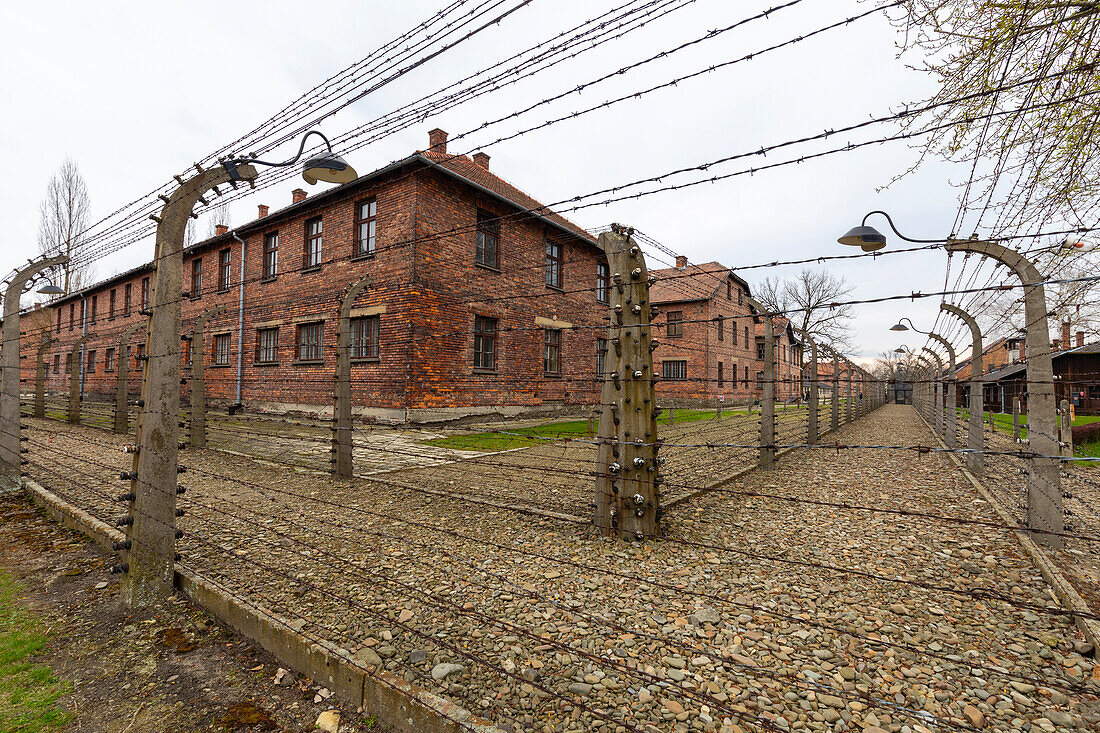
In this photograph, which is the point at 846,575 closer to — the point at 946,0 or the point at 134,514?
the point at 946,0

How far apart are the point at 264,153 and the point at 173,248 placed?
97.1 inches

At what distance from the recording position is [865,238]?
19.9 feet

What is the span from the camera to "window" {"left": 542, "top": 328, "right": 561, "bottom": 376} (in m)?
17.3

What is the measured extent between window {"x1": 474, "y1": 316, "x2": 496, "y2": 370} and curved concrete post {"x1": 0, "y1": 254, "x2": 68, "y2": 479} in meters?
8.88

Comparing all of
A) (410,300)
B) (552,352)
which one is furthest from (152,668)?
(552,352)

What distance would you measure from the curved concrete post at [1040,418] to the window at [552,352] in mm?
13081

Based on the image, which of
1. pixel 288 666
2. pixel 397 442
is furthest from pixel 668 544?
pixel 397 442

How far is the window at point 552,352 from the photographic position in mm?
17281

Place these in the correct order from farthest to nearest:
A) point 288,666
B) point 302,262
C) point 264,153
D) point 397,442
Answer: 1. point 302,262
2. point 397,442
3. point 264,153
4. point 288,666

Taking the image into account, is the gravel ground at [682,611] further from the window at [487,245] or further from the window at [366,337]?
the window at [487,245]

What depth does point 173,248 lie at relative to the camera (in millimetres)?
3844

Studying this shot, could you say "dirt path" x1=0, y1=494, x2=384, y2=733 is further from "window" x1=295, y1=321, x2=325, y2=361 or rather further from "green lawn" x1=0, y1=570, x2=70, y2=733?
"window" x1=295, y1=321, x2=325, y2=361

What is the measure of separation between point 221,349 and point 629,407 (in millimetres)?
19398

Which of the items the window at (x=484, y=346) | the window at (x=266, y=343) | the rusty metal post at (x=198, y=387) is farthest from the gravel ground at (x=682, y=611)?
the window at (x=266, y=343)
